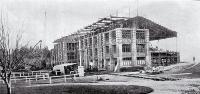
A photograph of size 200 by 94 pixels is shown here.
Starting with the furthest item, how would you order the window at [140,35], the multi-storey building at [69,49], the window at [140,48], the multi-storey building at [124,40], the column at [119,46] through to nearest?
the multi-storey building at [69,49]
the window at [140,48]
the window at [140,35]
the multi-storey building at [124,40]
the column at [119,46]

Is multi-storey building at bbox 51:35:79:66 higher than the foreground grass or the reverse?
higher

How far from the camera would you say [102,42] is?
174 feet

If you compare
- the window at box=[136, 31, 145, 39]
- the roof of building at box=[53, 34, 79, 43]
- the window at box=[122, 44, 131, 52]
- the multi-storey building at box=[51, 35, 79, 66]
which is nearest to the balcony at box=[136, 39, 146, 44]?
the window at box=[136, 31, 145, 39]

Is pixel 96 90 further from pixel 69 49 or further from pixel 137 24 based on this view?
pixel 69 49

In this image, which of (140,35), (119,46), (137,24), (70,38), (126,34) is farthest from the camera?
(70,38)

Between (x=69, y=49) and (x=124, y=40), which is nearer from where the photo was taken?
(x=124, y=40)

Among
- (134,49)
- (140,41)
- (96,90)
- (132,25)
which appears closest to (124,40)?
(134,49)

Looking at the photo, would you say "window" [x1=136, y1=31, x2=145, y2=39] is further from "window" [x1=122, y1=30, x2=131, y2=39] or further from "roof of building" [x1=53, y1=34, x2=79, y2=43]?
"roof of building" [x1=53, y1=34, x2=79, y2=43]

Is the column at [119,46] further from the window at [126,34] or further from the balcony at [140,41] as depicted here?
the balcony at [140,41]

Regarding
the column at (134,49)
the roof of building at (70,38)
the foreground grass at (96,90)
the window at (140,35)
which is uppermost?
the roof of building at (70,38)

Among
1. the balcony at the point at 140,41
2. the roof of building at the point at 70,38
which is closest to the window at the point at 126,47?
the balcony at the point at 140,41

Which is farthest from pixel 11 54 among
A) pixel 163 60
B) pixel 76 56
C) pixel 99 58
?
pixel 76 56

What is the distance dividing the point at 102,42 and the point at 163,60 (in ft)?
44.9

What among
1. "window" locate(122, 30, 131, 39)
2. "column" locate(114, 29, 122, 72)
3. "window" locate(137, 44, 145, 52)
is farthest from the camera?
"window" locate(137, 44, 145, 52)
